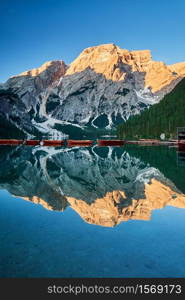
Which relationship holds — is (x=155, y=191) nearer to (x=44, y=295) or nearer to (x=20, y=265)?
(x=20, y=265)

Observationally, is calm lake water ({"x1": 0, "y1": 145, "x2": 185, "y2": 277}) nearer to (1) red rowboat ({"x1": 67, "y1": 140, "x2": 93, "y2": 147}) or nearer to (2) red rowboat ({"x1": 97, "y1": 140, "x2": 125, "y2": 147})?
(2) red rowboat ({"x1": 97, "y1": 140, "x2": 125, "y2": 147})

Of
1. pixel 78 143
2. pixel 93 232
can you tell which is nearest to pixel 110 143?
pixel 78 143

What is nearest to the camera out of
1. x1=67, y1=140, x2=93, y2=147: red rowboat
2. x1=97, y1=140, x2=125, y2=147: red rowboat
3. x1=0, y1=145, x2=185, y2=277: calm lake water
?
x1=0, y1=145, x2=185, y2=277: calm lake water

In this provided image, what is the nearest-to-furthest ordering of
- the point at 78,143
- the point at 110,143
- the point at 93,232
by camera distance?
1. the point at 93,232
2. the point at 110,143
3. the point at 78,143

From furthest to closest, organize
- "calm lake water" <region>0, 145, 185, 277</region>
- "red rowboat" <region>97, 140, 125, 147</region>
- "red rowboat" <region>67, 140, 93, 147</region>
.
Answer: "red rowboat" <region>67, 140, 93, 147</region>, "red rowboat" <region>97, 140, 125, 147</region>, "calm lake water" <region>0, 145, 185, 277</region>

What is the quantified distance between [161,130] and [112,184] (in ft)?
474

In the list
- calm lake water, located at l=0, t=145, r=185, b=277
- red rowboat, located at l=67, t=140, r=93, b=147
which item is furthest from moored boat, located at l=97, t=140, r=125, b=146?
calm lake water, located at l=0, t=145, r=185, b=277

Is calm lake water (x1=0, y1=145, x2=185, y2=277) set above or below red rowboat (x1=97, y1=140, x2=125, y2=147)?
below

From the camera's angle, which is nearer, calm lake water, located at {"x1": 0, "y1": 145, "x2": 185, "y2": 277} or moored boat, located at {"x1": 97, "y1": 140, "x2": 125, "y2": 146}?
calm lake water, located at {"x1": 0, "y1": 145, "x2": 185, "y2": 277}

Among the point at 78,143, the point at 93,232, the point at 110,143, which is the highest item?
the point at 78,143

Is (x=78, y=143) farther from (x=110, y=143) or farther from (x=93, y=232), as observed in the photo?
(x=93, y=232)

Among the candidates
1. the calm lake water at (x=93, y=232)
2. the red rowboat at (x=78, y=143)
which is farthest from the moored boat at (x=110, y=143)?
the calm lake water at (x=93, y=232)

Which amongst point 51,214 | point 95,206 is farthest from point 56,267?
point 95,206

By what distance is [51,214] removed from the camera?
79.9 ft
